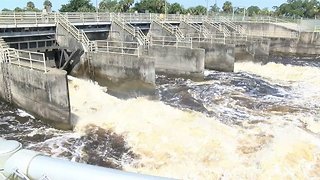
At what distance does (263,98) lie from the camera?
711 inches

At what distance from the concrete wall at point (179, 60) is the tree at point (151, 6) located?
4722cm

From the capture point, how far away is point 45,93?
12570mm

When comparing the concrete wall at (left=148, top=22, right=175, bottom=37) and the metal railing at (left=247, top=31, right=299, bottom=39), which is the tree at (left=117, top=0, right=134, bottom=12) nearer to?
the metal railing at (left=247, top=31, right=299, bottom=39)

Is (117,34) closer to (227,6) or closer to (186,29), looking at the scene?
(186,29)

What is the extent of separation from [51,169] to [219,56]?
22801 mm

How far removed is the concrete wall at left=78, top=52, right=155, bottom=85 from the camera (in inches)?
645

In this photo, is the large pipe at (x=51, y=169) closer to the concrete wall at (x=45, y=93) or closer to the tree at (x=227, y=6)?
the concrete wall at (x=45, y=93)

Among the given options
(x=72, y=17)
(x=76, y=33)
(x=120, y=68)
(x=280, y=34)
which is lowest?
(x=120, y=68)

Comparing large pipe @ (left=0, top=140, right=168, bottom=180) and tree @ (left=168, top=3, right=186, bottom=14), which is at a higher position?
tree @ (left=168, top=3, right=186, bottom=14)

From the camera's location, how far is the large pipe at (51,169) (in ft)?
8.87

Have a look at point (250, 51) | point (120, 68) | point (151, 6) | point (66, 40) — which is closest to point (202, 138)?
point (120, 68)

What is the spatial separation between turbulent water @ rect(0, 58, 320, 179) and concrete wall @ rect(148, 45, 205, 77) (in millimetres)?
1627

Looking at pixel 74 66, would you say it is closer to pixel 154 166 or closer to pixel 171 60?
pixel 171 60

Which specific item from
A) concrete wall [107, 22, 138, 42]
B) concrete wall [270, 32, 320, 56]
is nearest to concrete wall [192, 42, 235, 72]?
concrete wall [107, 22, 138, 42]
